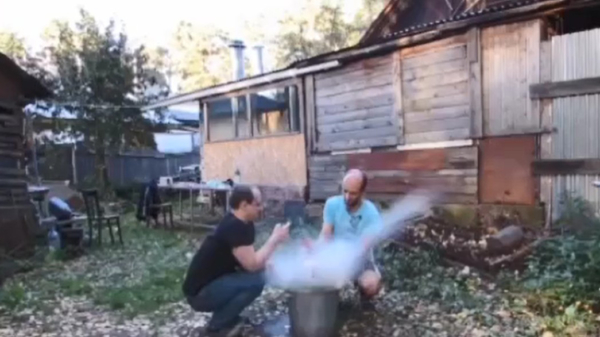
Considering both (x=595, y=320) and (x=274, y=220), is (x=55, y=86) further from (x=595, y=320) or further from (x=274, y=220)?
(x=595, y=320)

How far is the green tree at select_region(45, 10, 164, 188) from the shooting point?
18.4 metres

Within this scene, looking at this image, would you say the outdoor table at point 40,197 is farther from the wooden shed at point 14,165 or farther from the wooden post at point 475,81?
the wooden post at point 475,81

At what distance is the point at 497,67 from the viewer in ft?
24.6

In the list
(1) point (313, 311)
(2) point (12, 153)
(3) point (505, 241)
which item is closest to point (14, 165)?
(2) point (12, 153)

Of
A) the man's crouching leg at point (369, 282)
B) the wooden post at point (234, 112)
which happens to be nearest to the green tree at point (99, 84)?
the wooden post at point (234, 112)

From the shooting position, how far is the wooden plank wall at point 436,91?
26.5 feet

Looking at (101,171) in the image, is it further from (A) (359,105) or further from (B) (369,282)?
(B) (369,282)

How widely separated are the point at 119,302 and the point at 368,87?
5.39 metres

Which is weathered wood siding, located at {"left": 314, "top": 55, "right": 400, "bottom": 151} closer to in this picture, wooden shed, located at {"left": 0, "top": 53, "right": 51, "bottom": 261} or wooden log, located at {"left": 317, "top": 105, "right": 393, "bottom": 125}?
wooden log, located at {"left": 317, "top": 105, "right": 393, "bottom": 125}

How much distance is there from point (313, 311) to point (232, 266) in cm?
70

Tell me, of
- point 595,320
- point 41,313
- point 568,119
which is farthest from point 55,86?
point 595,320

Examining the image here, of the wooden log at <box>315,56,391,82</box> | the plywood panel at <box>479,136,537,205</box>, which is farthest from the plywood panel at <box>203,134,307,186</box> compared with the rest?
the plywood panel at <box>479,136,537,205</box>

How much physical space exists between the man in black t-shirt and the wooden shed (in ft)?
16.4

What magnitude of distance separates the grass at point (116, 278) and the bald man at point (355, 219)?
207 cm
